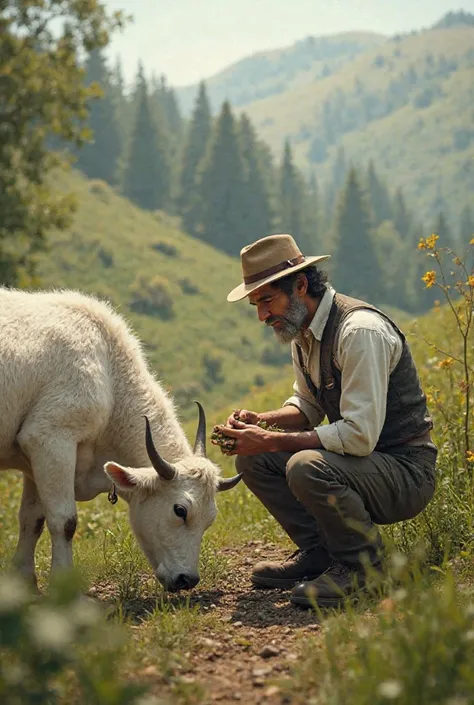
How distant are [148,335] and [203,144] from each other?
4511 centimetres

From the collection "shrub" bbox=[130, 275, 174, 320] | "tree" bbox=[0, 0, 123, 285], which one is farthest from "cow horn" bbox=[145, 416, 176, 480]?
"shrub" bbox=[130, 275, 174, 320]

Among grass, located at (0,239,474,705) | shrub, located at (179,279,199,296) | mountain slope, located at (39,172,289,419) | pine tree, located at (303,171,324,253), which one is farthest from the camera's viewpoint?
pine tree, located at (303,171,324,253)

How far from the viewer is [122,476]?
6.20m

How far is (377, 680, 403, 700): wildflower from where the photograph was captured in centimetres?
314

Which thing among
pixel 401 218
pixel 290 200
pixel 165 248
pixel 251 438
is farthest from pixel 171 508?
pixel 401 218

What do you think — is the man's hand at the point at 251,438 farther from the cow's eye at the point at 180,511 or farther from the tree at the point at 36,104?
the tree at the point at 36,104

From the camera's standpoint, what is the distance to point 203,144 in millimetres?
102375

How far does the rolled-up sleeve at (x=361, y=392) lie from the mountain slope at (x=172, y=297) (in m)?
48.3

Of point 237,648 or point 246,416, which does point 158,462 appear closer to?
point 246,416

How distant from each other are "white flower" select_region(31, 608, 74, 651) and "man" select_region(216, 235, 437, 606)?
2.73 m

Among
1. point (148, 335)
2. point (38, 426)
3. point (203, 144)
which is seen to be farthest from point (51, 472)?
point (203, 144)

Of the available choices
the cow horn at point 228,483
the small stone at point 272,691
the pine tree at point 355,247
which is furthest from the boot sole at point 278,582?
the pine tree at point 355,247

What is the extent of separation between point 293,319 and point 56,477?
6.60ft

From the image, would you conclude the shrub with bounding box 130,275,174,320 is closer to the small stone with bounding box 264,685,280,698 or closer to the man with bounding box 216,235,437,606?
the man with bounding box 216,235,437,606
